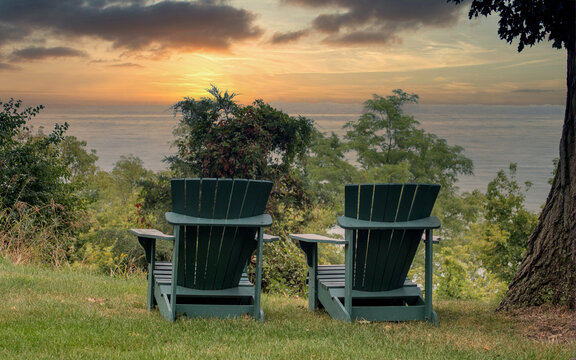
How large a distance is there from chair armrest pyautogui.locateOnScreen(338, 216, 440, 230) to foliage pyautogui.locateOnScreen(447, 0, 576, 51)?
214 cm

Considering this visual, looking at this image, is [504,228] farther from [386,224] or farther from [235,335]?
[235,335]

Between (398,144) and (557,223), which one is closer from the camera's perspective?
(557,223)

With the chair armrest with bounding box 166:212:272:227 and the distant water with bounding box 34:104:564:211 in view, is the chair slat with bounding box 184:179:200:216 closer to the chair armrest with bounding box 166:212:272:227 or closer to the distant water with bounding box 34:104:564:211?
the chair armrest with bounding box 166:212:272:227

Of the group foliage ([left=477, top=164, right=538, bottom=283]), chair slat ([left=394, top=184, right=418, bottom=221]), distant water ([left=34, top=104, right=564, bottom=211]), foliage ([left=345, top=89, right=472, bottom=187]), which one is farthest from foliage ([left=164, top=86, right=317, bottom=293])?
foliage ([left=345, top=89, right=472, bottom=187])

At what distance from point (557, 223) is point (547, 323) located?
3.00 ft

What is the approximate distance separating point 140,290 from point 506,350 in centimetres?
358

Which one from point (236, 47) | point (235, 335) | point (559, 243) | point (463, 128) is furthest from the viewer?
point (463, 128)

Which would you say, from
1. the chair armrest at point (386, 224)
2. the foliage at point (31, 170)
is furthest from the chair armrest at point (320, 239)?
the foliage at point (31, 170)

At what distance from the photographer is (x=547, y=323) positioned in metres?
4.51

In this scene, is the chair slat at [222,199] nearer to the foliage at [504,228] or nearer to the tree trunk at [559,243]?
the tree trunk at [559,243]

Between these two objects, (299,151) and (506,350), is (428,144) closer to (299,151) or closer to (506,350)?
(299,151)

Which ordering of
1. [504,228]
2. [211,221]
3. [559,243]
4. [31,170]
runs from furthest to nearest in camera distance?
[31,170], [504,228], [559,243], [211,221]

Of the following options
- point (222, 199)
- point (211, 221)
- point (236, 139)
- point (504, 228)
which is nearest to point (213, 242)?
point (211, 221)

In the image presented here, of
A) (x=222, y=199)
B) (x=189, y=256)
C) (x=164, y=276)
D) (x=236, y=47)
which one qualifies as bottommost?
(x=164, y=276)
